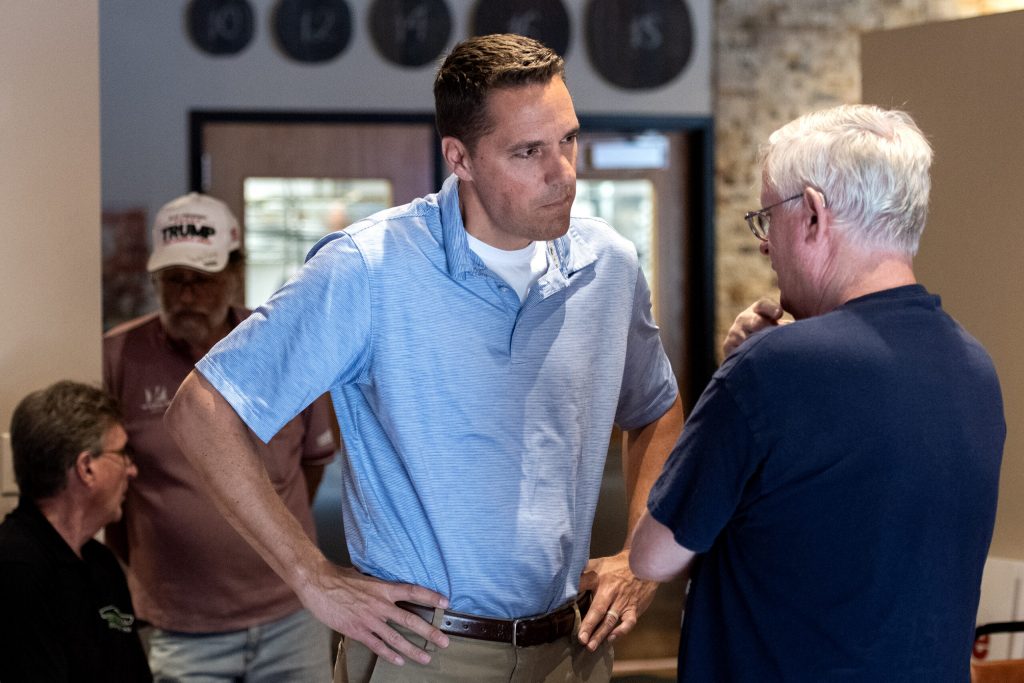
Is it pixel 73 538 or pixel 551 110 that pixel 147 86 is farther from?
pixel 551 110

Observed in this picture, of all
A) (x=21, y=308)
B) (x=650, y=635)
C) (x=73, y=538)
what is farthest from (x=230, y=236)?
(x=650, y=635)

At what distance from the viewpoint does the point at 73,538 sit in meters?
2.56

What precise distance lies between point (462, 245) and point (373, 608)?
58 cm

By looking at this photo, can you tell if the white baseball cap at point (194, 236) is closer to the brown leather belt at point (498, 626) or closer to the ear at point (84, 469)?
the ear at point (84, 469)

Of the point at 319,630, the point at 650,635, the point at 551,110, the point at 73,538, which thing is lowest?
the point at 650,635

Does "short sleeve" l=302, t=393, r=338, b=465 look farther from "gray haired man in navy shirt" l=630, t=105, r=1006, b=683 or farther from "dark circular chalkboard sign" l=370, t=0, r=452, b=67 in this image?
"dark circular chalkboard sign" l=370, t=0, r=452, b=67

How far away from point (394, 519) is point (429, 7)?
470 cm

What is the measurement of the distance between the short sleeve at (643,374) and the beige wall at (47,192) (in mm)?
1433

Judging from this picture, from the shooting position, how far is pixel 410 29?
5980mm

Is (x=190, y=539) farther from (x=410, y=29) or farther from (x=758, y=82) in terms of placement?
(x=758, y=82)

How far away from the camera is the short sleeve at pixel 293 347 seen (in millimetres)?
1729

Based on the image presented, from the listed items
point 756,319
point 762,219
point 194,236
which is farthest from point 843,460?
point 194,236

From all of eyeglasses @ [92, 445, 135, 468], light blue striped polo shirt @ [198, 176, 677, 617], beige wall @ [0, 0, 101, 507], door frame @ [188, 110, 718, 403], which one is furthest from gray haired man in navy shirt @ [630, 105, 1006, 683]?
door frame @ [188, 110, 718, 403]

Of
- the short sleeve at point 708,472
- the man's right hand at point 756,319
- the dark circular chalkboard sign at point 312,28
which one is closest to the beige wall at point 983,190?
the man's right hand at point 756,319
